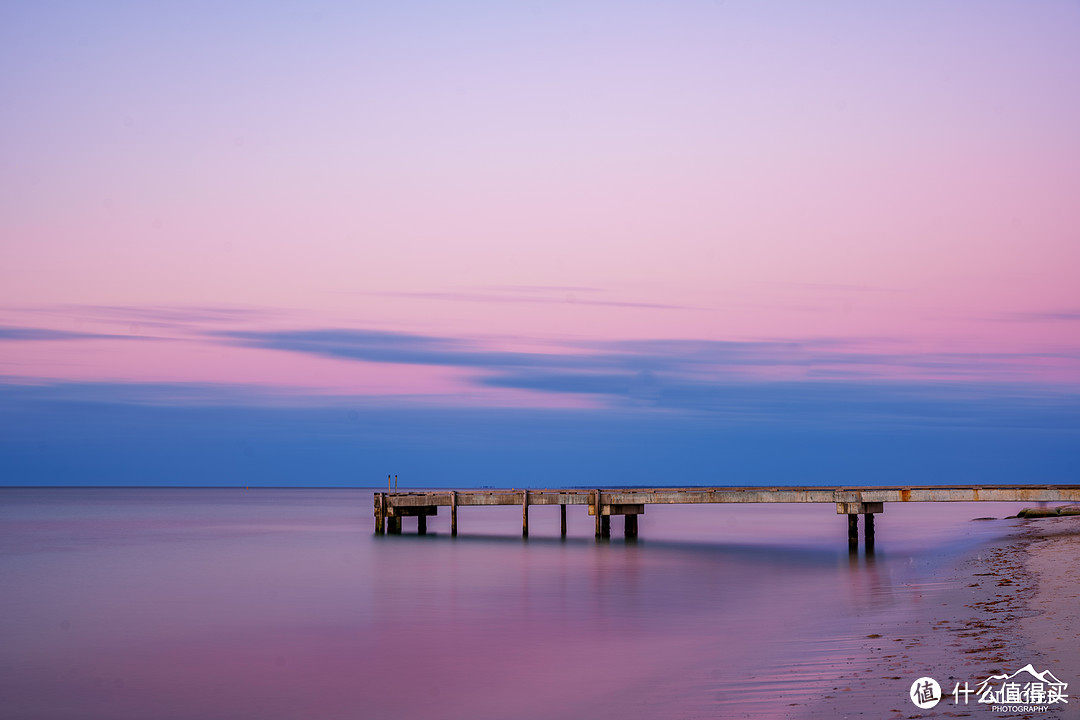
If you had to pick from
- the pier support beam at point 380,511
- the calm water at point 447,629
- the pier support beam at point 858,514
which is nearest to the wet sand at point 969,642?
the calm water at point 447,629

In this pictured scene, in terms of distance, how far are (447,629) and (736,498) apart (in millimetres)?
21222

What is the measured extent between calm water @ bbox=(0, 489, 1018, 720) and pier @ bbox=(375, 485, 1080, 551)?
78.0 inches

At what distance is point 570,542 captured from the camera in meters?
50.2

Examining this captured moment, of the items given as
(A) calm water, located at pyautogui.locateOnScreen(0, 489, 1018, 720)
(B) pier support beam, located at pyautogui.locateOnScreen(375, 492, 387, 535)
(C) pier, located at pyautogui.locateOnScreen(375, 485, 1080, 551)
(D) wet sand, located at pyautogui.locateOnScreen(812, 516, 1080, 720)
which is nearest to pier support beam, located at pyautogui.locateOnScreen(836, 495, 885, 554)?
(C) pier, located at pyautogui.locateOnScreen(375, 485, 1080, 551)

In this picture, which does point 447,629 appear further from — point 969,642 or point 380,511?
point 380,511

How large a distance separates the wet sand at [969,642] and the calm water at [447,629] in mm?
677

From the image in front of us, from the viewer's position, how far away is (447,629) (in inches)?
953

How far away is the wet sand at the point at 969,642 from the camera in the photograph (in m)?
12.0

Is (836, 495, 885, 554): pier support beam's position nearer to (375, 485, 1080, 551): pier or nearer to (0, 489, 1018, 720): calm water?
(375, 485, 1080, 551): pier

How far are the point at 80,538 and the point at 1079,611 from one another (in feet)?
199

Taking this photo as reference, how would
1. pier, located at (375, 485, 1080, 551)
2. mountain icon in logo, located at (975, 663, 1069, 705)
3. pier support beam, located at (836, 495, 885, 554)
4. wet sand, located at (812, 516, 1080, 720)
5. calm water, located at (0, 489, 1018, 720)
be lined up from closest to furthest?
1. mountain icon in logo, located at (975, 663, 1069, 705)
2. wet sand, located at (812, 516, 1080, 720)
3. calm water, located at (0, 489, 1018, 720)
4. pier, located at (375, 485, 1080, 551)
5. pier support beam, located at (836, 495, 885, 554)

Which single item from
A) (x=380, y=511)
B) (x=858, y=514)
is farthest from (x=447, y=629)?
(x=380, y=511)

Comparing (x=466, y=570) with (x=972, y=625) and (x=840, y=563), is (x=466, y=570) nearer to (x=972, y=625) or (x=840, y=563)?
(x=840, y=563)

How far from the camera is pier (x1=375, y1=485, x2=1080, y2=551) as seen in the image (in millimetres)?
37812
